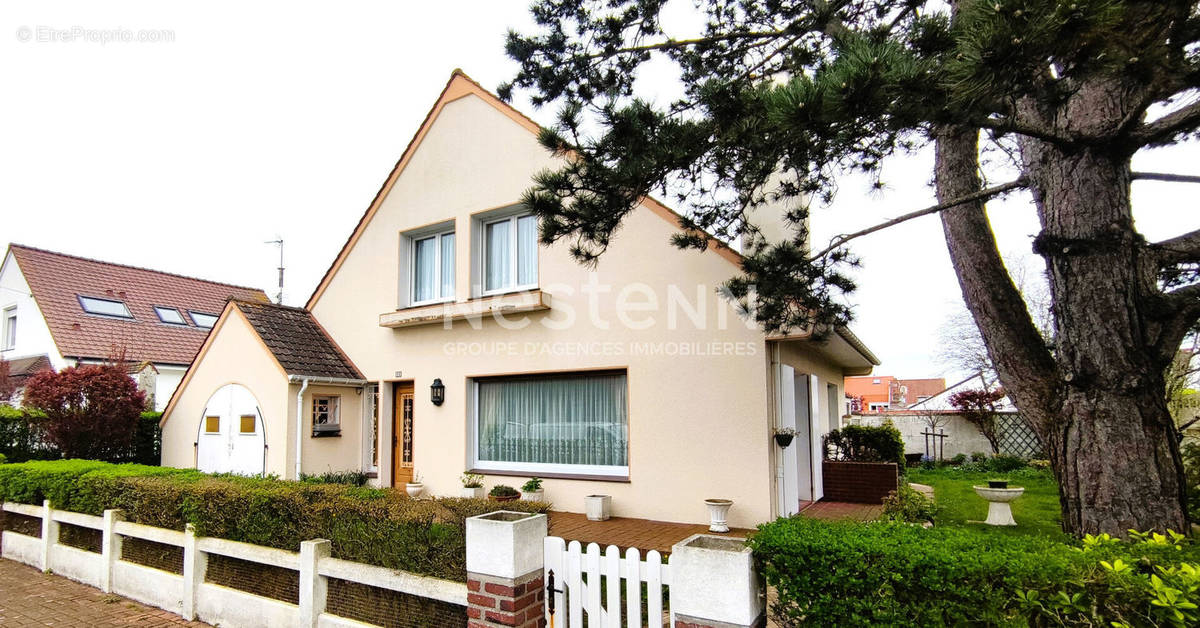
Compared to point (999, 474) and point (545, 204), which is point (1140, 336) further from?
point (999, 474)

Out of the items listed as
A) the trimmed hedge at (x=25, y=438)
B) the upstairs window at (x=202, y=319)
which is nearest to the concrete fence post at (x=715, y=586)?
the trimmed hedge at (x=25, y=438)

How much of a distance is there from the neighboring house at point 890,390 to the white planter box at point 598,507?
52819 millimetres

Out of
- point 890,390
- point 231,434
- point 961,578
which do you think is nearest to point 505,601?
point 961,578

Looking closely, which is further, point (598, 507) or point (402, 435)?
point (402, 435)

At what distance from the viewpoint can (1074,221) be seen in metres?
4.80

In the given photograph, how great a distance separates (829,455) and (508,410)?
20.7 ft

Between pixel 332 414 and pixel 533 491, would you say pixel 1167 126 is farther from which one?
pixel 332 414

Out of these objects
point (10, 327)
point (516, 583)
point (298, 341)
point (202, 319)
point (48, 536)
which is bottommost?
point (48, 536)

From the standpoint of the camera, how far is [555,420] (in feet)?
33.7

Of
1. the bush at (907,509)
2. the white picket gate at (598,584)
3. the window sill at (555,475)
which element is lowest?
the bush at (907,509)

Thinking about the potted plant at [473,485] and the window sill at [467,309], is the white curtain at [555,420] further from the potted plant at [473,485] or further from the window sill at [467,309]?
the window sill at [467,309]

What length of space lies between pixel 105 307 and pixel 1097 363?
79.8 feet

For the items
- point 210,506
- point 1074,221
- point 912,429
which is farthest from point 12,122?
point 912,429

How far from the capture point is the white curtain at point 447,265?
11.6 m
